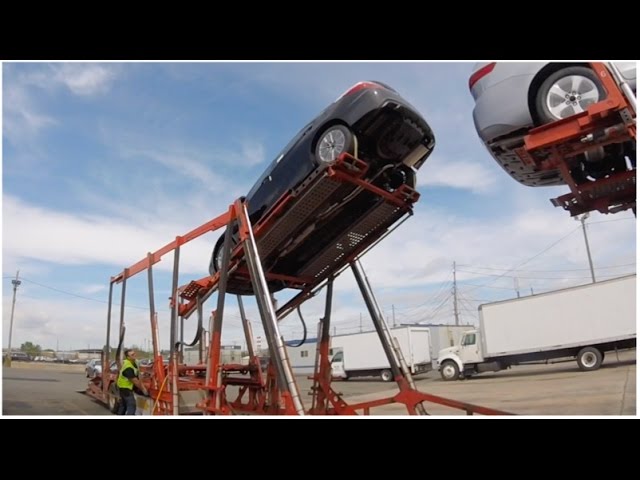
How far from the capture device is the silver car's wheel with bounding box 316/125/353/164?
5355mm

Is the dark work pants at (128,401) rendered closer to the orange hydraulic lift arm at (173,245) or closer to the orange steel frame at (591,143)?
the orange hydraulic lift arm at (173,245)

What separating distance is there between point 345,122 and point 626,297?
13.3m

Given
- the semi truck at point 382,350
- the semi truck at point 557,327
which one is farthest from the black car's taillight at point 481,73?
the semi truck at point 382,350

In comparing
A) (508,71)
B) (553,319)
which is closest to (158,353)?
(508,71)

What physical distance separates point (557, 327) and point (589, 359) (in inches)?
49.7

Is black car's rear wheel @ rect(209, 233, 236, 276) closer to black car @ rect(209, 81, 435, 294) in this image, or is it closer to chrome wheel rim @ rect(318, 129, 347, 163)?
black car @ rect(209, 81, 435, 294)

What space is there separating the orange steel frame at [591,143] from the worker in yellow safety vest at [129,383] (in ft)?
21.1

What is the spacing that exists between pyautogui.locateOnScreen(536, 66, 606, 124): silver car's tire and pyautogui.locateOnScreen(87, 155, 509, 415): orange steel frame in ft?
5.87

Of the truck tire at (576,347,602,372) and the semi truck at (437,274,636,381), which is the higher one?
the semi truck at (437,274,636,381)

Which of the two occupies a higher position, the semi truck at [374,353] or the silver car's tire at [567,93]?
the silver car's tire at [567,93]

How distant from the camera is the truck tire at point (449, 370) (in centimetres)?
1850

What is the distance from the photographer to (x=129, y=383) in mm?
7871

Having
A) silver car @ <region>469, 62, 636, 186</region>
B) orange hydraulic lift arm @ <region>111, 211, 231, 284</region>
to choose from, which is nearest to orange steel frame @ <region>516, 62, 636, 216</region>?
silver car @ <region>469, 62, 636, 186</region>

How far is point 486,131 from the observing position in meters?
5.31
